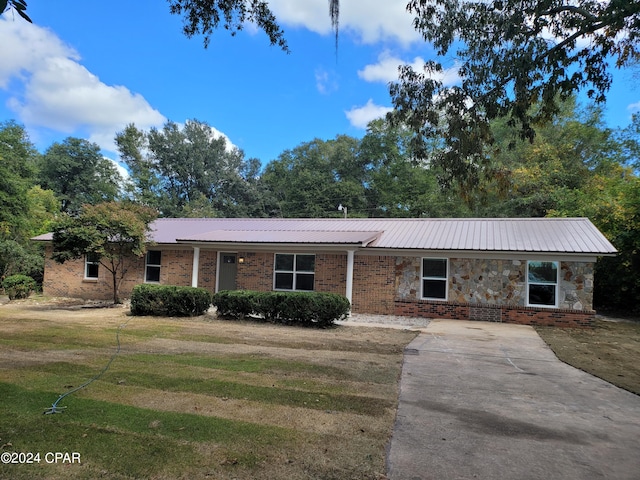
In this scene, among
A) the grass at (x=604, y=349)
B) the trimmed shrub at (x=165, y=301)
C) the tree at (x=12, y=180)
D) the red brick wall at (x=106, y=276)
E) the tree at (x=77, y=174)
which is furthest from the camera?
the tree at (x=77, y=174)

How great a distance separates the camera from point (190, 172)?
4578 cm

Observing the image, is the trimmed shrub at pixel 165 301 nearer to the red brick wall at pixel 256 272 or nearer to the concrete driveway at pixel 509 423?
the red brick wall at pixel 256 272

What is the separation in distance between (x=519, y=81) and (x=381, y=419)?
4.74 metres

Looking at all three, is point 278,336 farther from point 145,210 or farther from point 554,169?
point 554,169

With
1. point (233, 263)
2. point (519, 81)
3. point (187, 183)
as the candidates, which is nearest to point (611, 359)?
point (519, 81)

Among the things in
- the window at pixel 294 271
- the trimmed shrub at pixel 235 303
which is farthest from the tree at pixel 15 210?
the trimmed shrub at pixel 235 303

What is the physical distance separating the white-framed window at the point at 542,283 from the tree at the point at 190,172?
33.2 metres

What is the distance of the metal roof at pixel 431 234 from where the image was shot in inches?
539

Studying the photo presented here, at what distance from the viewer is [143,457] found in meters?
3.21

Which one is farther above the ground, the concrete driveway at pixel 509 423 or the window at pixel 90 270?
the window at pixel 90 270

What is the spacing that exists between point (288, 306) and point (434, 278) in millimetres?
5859

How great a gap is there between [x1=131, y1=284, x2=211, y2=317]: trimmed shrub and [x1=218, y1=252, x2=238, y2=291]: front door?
404cm

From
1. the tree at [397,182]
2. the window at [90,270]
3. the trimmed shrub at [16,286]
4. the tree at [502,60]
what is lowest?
the trimmed shrub at [16,286]

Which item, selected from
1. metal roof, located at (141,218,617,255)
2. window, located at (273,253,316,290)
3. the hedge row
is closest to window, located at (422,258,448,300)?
metal roof, located at (141,218,617,255)
